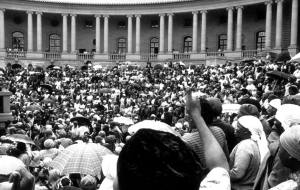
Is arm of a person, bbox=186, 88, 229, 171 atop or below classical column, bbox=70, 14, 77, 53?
below

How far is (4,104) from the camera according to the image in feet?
67.1

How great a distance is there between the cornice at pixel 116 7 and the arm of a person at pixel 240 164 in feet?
175

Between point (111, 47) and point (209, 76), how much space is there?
110 ft

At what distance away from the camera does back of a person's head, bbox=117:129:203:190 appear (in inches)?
89.3

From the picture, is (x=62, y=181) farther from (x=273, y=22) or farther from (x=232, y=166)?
(x=273, y=22)

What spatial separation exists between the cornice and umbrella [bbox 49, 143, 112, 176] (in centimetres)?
5134

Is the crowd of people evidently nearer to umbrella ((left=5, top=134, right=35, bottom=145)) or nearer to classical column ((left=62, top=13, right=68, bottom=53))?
umbrella ((left=5, top=134, right=35, bottom=145))

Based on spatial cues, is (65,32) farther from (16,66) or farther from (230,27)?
(230,27)

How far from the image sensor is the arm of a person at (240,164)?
553 cm

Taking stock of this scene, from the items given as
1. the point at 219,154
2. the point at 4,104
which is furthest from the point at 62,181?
the point at 4,104

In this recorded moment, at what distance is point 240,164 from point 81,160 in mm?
3609

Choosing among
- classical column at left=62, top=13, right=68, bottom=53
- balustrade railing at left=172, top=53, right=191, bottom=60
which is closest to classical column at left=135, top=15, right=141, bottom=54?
balustrade railing at left=172, top=53, right=191, bottom=60

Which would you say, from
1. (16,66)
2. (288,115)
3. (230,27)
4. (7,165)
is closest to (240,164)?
(288,115)

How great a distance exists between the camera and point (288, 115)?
5695 mm
